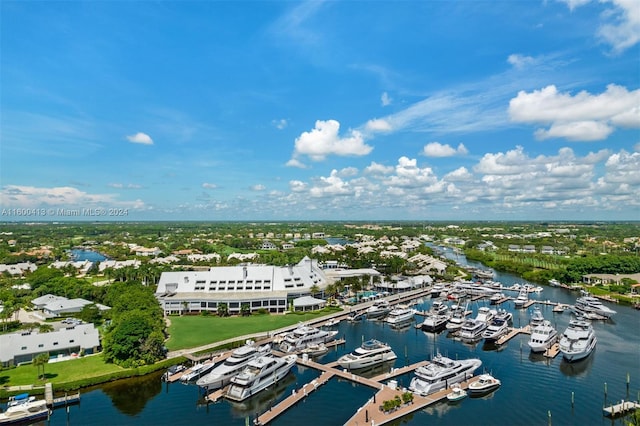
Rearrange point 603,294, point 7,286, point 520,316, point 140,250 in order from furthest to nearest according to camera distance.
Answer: point 140,250 → point 7,286 → point 603,294 → point 520,316

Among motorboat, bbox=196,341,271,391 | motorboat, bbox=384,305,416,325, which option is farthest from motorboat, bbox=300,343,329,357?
motorboat, bbox=384,305,416,325

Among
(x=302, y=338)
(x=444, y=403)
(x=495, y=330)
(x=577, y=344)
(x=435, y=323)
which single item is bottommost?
(x=444, y=403)

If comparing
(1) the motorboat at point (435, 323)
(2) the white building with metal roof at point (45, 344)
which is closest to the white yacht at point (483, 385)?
(1) the motorboat at point (435, 323)

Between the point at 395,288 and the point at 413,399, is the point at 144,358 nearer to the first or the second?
the point at 413,399

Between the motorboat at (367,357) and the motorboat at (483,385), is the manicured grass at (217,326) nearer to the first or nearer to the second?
the motorboat at (367,357)

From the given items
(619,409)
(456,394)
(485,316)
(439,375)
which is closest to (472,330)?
(485,316)

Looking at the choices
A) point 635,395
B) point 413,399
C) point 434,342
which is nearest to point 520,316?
point 434,342

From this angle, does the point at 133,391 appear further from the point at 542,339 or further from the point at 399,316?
A: the point at 542,339
